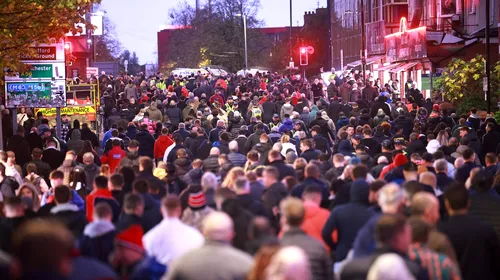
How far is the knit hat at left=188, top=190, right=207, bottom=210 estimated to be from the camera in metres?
12.1

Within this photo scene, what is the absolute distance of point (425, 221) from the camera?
923cm

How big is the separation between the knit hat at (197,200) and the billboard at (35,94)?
1600 cm

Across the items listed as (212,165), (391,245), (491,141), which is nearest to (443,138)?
(491,141)

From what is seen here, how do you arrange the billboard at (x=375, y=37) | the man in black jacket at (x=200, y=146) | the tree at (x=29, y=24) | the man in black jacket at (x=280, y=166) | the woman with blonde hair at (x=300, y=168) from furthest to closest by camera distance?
the billboard at (x=375, y=37) < the tree at (x=29, y=24) < the man in black jacket at (x=200, y=146) < the man in black jacket at (x=280, y=166) < the woman with blonde hair at (x=300, y=168)

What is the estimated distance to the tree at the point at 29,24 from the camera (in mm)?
24500

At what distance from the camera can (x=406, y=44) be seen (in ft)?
193

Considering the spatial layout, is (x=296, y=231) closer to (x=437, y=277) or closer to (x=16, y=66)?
(x=437, y=277)

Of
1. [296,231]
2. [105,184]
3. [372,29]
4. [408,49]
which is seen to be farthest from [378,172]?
[372,29]

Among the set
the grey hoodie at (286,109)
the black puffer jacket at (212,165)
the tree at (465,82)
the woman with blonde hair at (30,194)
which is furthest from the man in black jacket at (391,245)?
the tree at (465,82)

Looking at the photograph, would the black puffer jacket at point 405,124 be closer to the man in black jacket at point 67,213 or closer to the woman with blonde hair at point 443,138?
the woman with blonde hair at point 443,138

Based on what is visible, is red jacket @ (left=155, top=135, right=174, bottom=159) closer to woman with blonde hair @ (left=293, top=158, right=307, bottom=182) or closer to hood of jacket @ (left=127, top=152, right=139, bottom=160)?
hood of jacket @ (left=127, top=152, right=139, bottom=160)

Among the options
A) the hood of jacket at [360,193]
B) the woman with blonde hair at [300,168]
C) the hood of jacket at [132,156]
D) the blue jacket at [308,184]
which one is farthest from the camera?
the hood of jacket at [132,156]

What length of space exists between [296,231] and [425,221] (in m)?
1.06

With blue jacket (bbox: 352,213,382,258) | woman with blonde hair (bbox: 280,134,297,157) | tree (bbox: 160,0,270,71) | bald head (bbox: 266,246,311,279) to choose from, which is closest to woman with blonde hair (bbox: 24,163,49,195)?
woman with blonde hair (bbox: 280,134,297,157)
